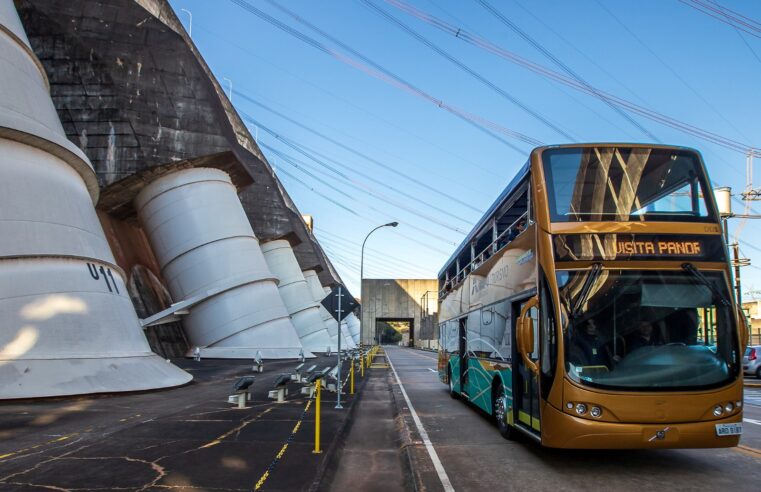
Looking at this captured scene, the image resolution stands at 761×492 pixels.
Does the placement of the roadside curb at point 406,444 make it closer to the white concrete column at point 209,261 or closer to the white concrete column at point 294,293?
the white concrete column at point 209,261

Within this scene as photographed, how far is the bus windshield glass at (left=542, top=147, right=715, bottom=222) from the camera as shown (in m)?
7.54

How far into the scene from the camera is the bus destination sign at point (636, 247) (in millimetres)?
7262

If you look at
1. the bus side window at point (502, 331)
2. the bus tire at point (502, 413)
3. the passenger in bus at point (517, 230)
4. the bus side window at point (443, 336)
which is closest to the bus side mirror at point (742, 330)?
the passenger in bus at point (517, 230)

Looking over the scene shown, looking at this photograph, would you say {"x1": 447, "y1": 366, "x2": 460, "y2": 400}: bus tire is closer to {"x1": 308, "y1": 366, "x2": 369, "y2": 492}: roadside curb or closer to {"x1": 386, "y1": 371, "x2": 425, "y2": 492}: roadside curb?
{"x1": 386, "y1": 371, "x2": 425, "y2": 492}: roadside curb

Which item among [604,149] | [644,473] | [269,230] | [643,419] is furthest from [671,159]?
[269,230]

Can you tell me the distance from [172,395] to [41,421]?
17.1 feet

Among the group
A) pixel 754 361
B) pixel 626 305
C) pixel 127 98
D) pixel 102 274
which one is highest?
pixel 127 98

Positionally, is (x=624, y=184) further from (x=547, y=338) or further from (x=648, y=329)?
(x=547, y=338)

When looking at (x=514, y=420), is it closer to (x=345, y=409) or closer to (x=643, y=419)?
(x=643, y=419)

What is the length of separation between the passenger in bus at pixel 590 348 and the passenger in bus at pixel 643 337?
0.33m

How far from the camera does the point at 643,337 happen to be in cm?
708

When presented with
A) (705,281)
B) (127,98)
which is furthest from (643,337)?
(127,98)

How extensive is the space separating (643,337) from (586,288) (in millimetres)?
939

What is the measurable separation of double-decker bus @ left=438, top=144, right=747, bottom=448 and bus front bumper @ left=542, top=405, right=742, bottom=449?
0.01m
